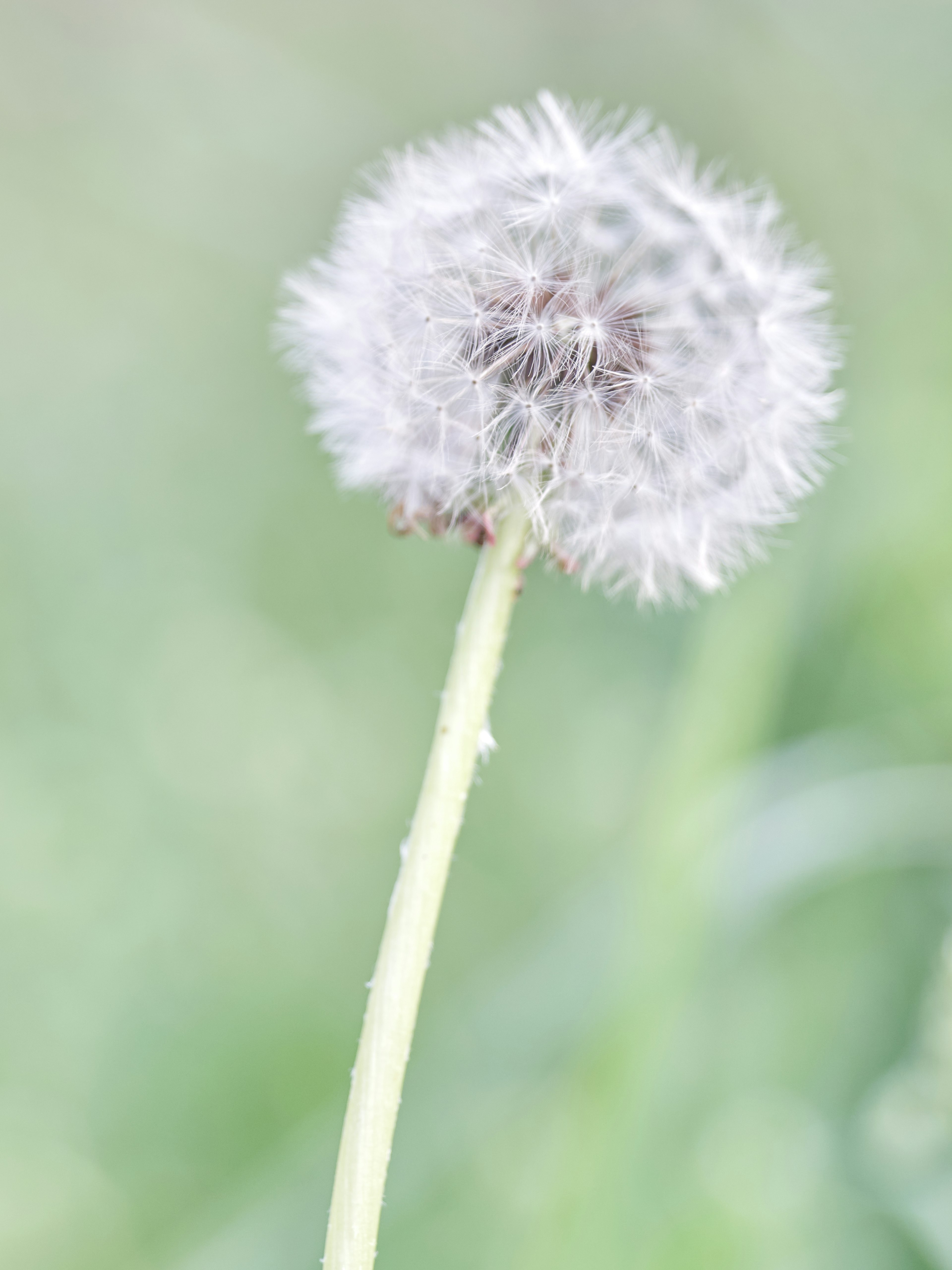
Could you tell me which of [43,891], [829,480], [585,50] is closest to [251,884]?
[43,891]

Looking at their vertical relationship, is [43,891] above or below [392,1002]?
above

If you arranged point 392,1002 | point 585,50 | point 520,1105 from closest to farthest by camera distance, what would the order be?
point 392,1002, point 520,1105, point 585,50

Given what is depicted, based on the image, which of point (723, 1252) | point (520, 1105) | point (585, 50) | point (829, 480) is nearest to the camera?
point (723, 1252)

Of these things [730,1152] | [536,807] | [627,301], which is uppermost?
[536,807]

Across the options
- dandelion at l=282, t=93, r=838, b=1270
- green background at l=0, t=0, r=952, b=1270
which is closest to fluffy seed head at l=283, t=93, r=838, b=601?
dandelion at l=282, t=93, r=838, b=1270

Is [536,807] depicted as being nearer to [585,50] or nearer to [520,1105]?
[520,1105]

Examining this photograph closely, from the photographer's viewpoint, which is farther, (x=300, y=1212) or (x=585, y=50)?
(x=585, y=50)
